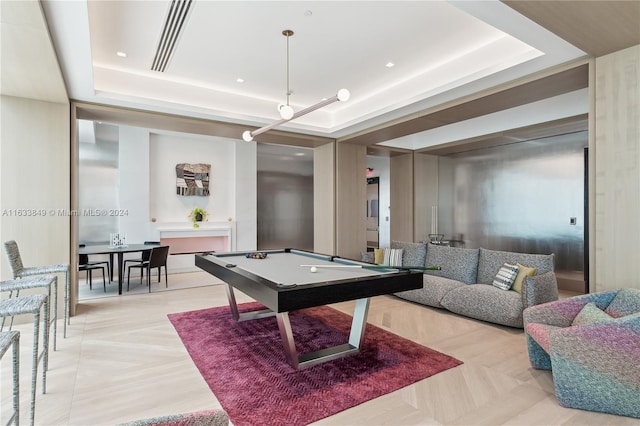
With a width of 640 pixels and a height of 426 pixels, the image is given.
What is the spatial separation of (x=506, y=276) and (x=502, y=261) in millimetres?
359

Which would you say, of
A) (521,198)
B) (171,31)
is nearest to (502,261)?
(521,198)

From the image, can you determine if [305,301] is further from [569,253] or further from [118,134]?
[118,134]

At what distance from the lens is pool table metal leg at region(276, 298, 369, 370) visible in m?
2.93

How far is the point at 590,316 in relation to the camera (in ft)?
8.59

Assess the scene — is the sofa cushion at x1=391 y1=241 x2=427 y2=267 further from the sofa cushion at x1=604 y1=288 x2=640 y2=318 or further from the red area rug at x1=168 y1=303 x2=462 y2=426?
the sofa cushion at x1=604 y1=288 x2=640 y2=318

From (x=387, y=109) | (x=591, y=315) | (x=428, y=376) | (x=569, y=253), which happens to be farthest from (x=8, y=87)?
(x=569, y=253)

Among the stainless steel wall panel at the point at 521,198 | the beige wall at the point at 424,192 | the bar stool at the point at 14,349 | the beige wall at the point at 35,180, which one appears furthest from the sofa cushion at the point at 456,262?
the beige wall at the point at 35,180

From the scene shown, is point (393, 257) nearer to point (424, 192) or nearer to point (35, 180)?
point (424, 192)

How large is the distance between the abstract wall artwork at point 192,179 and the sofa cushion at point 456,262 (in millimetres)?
5351

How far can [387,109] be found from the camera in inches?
200

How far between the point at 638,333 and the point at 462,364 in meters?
1.25

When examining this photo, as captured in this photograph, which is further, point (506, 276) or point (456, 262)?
point (456, 262)

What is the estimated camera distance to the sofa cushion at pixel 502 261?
4133 mm

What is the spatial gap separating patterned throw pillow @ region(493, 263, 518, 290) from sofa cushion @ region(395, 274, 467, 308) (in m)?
0.41
